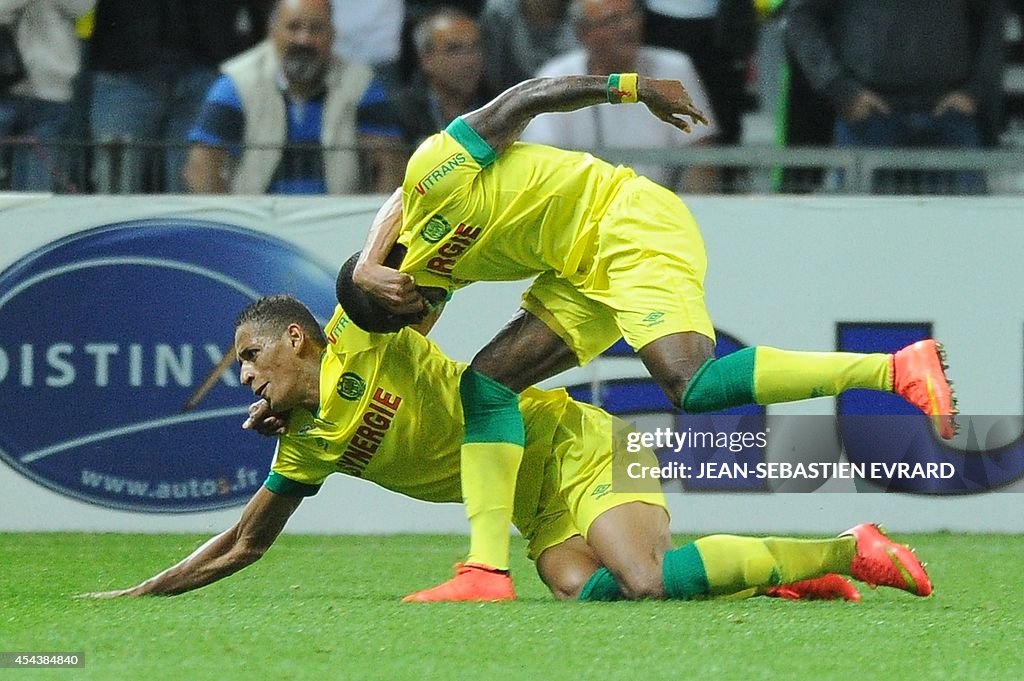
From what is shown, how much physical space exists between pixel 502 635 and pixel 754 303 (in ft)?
12.6

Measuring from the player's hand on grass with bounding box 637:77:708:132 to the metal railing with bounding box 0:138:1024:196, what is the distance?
9.22ft

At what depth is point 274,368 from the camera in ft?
17.9

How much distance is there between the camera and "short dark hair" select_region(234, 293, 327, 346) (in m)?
5.47

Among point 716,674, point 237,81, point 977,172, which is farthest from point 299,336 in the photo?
point 977,172

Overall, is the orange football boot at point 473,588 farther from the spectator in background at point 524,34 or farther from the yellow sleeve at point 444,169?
the spectator in background at point 524,34

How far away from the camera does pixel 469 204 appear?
5570mm

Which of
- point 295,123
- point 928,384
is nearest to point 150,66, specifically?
point 295,123

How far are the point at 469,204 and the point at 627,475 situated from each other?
98 cm

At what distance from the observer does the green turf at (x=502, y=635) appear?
4.13 metres

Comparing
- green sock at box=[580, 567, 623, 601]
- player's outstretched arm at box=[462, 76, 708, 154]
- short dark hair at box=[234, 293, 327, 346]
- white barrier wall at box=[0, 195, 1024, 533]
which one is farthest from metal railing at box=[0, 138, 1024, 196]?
green sock at box=[580, 567, 623, 601]

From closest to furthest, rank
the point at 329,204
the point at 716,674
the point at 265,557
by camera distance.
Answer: the point at 716,674 → the point at 265,557 → the point at 329,204

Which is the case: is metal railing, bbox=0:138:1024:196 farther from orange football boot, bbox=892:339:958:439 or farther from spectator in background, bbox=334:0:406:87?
orange football boot, bbox=892:339:958:439

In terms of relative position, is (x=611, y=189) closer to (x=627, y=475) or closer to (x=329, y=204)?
(x=627, y=475)

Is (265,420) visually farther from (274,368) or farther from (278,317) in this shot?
(278,317)
